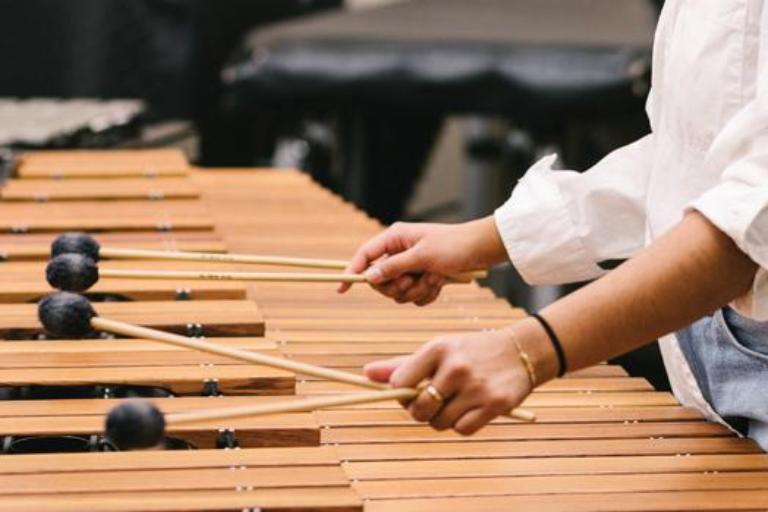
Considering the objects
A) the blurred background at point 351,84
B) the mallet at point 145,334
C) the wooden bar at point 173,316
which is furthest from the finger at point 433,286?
the blurred background at point 351,84

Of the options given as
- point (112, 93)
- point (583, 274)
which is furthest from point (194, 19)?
point (583, 274)

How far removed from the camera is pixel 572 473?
2275mm

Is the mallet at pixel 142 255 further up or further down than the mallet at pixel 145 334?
further up

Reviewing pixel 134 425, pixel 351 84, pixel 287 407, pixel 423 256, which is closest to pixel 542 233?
pixel 423 256

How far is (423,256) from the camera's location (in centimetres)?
276

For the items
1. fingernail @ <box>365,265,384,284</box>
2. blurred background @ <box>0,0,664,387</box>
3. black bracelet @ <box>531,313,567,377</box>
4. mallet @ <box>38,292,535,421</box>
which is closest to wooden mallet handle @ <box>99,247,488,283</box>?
fingernail @ <box>365,265,384,284</box>

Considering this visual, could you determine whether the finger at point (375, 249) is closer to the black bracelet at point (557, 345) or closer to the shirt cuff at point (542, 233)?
the shirt cuff at point (542, 233)

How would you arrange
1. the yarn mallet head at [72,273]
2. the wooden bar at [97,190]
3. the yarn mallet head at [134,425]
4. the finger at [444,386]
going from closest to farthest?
the yarn mallet head at [134,425]
the finger at [444,386]
the yarn mallet head at [72,273]
the wooden bar at [97,190]

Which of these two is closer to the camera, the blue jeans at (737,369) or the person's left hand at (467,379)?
the person's left hand at (467,379)

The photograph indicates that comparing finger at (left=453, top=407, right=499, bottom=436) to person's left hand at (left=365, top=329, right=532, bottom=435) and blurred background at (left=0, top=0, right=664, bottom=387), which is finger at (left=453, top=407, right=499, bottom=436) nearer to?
person's left hand at (left=365, top=329, right=532, bottom=435)

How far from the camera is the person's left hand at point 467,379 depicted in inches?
79.7

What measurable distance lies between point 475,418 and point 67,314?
649 mm

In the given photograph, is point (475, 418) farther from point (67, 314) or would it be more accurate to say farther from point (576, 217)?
point (576, 217)

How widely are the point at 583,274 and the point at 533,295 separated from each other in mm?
3221
